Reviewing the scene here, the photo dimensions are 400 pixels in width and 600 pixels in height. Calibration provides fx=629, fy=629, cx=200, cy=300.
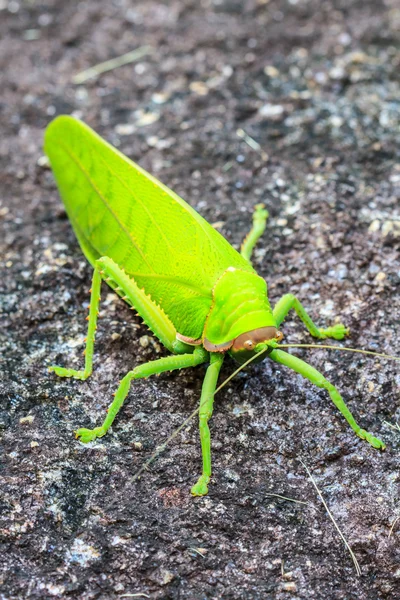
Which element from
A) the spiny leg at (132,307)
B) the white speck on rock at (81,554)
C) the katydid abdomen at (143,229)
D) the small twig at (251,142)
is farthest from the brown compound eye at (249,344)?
the small twig at (251,142)

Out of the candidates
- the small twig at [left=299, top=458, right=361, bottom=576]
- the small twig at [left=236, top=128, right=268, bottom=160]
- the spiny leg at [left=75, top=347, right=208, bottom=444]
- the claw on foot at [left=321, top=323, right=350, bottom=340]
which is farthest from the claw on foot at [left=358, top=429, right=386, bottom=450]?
the small twig at [left=236, top=128, right=268, bottom=160]

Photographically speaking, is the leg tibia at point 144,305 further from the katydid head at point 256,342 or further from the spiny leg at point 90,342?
the katydid head at point 256,342

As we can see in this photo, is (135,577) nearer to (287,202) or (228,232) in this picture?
(228,232)

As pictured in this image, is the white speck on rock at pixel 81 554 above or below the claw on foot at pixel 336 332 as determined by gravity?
below

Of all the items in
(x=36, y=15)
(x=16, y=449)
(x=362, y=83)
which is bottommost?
(x=16, y=449)

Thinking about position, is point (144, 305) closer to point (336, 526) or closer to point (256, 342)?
point (256, 342)

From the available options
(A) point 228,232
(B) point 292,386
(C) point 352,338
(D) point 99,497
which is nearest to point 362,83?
(A) point 228,232

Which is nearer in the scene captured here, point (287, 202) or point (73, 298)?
point (73, 298)
